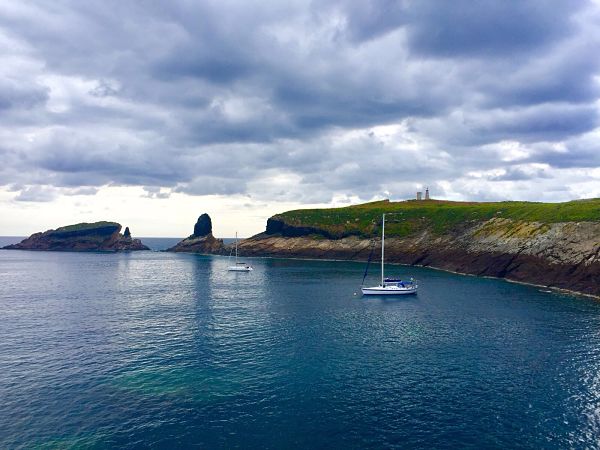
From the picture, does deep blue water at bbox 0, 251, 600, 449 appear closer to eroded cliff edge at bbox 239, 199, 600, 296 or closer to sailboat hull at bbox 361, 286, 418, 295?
sailboat hull at bbox 361, 286, 418, 295

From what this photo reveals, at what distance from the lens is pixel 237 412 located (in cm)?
4138

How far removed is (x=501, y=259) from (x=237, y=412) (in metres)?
132

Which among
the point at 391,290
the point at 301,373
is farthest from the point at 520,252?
the point at 301,373

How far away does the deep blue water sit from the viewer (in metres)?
37.7

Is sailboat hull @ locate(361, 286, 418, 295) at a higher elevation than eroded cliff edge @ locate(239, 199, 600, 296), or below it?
below

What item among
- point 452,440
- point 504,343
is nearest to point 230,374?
point 452,440

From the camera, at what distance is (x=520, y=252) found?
457 ft

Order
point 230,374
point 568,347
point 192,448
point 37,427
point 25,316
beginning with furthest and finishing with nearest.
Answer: point 25,316
point 568,347
point 230,374
point 37,427
point 192,448

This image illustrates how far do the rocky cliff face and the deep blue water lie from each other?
1860cm

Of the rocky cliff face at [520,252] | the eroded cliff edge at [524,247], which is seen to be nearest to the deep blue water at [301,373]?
the rocky cliff face at [520,252]

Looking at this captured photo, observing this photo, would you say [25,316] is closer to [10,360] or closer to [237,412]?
[10,360]

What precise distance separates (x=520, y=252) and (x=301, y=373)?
11762 centimetres

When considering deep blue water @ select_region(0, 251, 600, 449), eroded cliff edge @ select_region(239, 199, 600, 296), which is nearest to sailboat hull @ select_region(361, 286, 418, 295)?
deep blue water @ select_region(0, 251, 600, 449)

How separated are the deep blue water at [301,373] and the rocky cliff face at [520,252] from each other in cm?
1860
